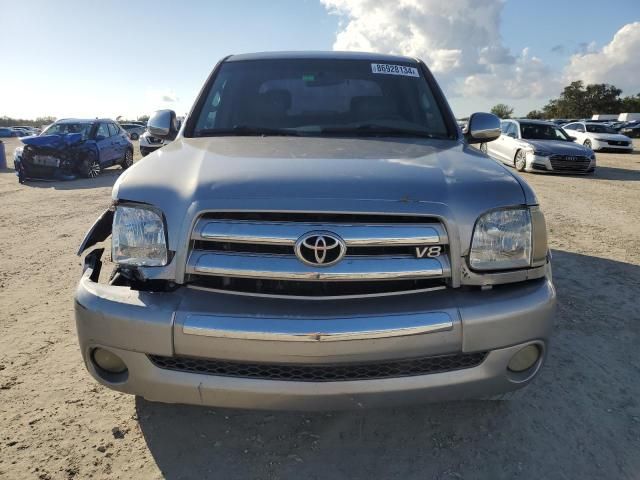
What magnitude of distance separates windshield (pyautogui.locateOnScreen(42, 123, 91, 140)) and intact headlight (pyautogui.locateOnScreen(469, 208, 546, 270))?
45.9ft

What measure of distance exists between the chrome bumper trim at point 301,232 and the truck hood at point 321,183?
0.07 m

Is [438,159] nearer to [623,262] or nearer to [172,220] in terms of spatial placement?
[172,220]

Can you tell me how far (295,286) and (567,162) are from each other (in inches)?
518

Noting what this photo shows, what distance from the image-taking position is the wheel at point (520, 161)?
13.6 m

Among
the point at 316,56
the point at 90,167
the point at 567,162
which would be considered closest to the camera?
the point at 316,56

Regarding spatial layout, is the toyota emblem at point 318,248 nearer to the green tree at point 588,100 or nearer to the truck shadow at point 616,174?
the truck shadow at point 616,174

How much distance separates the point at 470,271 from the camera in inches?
77.2

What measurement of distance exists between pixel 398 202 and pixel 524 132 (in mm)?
14157

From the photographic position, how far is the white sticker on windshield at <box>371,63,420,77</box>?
11.2ft

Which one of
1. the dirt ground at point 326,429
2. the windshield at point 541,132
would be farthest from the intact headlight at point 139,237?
the windshield at point 541,132

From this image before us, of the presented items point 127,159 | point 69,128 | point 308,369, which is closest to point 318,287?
point 308,369

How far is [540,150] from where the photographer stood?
13.1 m

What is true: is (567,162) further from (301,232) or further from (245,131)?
(301,232)

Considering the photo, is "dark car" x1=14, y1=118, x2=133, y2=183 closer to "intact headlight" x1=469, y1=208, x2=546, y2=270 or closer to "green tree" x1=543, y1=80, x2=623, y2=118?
"intact headlight" x1=469, y1=208, x2=546, y2=270
